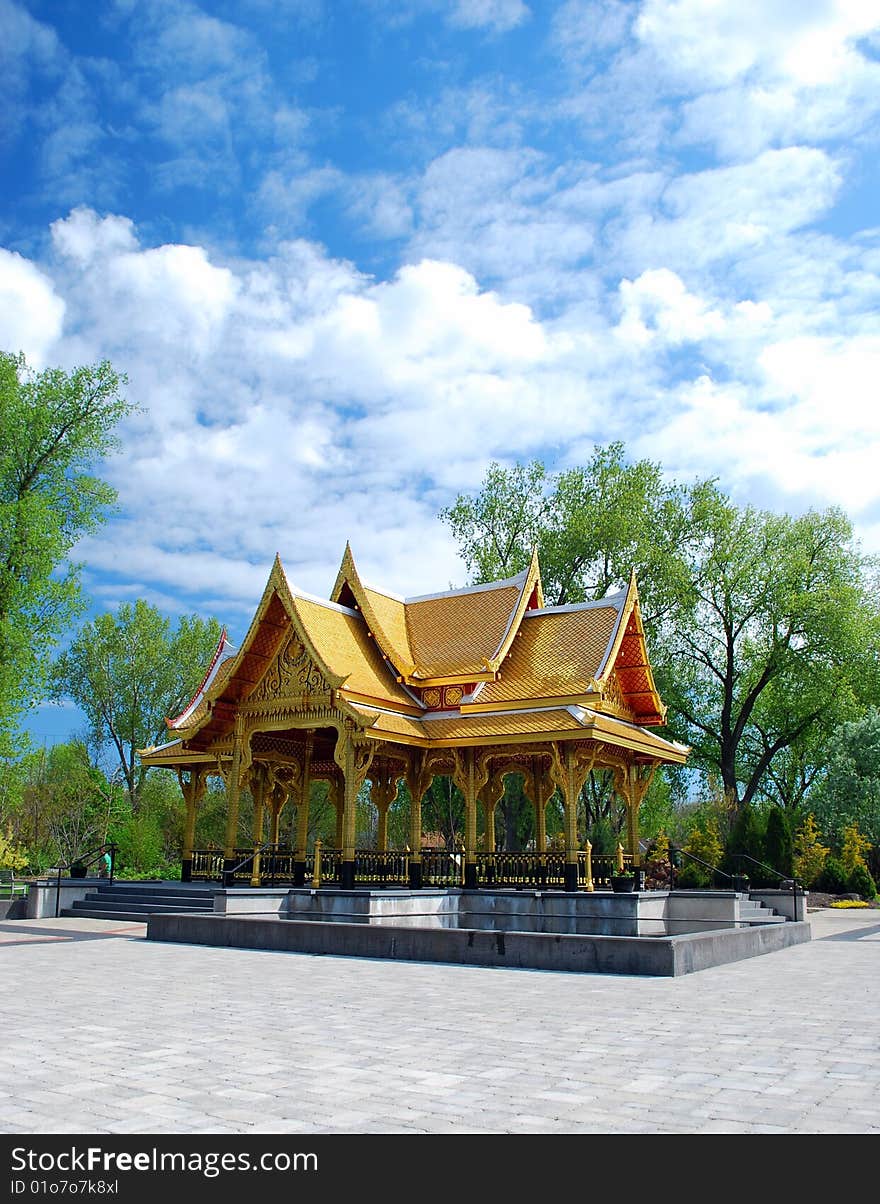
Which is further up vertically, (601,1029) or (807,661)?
(807,661)

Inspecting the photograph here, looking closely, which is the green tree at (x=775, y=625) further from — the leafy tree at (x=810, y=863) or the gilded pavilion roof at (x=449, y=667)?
the gilded pavilion roof at (x=449, y=667)

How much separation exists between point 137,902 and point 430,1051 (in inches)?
637

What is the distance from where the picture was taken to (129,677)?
49.4 m

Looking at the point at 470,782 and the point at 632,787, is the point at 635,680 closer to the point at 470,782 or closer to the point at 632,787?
the point at 632,787

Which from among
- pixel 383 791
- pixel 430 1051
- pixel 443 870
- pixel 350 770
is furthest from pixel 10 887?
pixel 430 1051

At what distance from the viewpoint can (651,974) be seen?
38.0 feet

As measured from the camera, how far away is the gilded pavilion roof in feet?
67.5

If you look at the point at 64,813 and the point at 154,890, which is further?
the point at 64,813

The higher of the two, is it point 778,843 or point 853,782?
point 853,782

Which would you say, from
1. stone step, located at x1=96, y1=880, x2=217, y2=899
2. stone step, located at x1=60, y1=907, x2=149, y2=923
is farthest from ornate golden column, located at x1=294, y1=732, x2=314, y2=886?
stone step, located at x1=60, y1=907, x2=149, y2=923

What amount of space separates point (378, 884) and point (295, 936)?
749 centimetres
